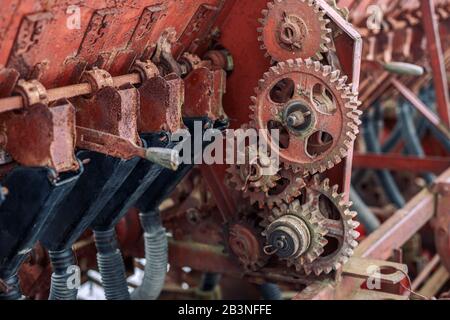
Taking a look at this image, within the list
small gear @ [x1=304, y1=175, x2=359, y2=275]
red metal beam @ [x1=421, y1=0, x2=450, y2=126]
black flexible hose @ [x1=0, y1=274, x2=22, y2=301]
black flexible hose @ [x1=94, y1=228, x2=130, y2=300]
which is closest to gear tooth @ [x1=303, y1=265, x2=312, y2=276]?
small gear @ [x1=304, y1=175, x2=359, y2=275]

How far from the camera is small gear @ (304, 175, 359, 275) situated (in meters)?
2.38

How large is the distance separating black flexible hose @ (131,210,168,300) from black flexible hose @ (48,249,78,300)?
0.47 m

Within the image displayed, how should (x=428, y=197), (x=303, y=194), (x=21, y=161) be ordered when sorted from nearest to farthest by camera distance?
(x=21, y=161), (x=303, y=194), (x=428, y=197)

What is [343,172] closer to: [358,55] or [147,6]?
[358,55]

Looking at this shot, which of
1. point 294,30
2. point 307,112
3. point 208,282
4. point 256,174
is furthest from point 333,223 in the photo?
point 208,282

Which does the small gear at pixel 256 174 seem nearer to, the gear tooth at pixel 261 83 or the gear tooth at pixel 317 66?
the gear tooth at pixel 261 83

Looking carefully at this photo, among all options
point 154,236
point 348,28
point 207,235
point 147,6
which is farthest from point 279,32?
point 207,235

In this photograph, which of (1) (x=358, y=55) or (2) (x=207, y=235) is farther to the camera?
(2) (x=207, y=235)

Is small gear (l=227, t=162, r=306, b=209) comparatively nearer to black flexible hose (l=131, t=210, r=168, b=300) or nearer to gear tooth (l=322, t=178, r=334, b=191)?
gear tooth (l=322, t=178, r=334, b=191)

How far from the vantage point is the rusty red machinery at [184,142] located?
1.90m

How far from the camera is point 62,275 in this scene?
7.41ft

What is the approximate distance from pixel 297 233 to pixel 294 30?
25.5 inches

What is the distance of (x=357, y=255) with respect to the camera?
2809 millimetres

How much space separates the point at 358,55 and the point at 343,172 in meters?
0.38
